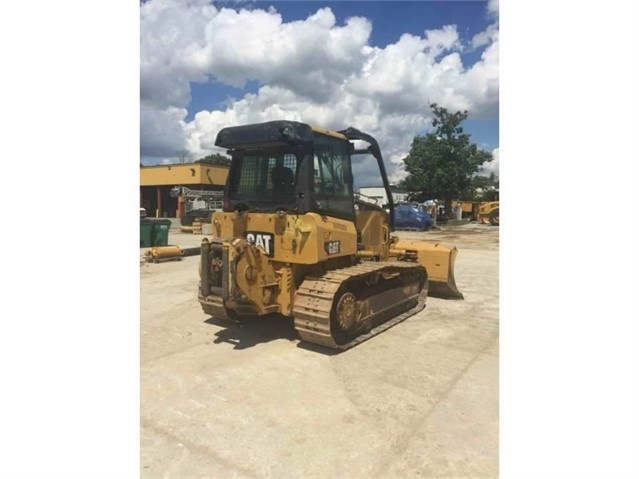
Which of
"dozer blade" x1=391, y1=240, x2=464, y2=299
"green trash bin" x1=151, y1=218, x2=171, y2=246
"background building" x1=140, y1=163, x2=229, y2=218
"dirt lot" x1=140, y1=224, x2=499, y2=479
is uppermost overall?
"background building" x1=140, y1=163, x2=229, y2=218

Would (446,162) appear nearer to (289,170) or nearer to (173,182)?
(173,182)

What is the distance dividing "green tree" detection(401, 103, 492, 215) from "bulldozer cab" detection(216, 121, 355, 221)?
32360 millimetres

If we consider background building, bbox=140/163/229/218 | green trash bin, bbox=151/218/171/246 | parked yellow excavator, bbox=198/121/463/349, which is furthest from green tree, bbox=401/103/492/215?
parked yellow excavator, bbox=198/121/463/349

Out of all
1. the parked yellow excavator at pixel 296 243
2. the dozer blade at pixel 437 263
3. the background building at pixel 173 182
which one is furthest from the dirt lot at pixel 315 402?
the background building at pixel 173 182

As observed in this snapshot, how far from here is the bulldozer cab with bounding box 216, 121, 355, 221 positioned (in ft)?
17.9

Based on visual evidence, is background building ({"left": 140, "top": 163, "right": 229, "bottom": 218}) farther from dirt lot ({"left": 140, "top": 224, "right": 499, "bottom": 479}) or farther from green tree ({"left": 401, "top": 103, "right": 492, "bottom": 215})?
dirt lot ({"left": 140, "top": 224, "right": 499, "bottom": 479})

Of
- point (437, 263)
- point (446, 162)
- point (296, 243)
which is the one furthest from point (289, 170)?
point (446, 162)

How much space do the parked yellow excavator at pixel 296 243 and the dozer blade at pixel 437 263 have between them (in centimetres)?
192

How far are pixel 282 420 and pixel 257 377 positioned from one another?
94 centimetres

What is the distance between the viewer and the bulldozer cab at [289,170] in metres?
5.46

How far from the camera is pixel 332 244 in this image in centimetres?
568

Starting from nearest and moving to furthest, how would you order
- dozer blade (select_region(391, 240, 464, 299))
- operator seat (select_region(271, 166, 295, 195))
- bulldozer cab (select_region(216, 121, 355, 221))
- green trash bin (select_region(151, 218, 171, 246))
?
bulldozer cab (select_region(216, 121, 355, 221)) → operator seat (select_region(271, 166, 295, 195)) → dozer blade (select_region(391, 240, 464, 299)) → green trash bin (select_region(151, 218, 171, 246))
